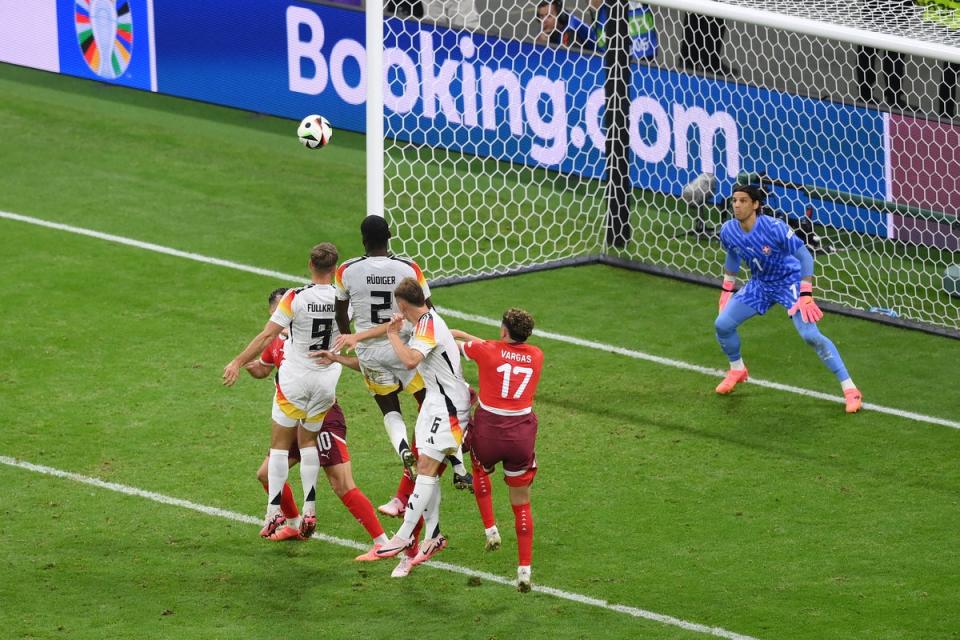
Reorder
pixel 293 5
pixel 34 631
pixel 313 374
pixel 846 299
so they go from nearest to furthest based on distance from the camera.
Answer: pixel 34 631, pixel 313 374, pixel 846 299, pixel 293 5

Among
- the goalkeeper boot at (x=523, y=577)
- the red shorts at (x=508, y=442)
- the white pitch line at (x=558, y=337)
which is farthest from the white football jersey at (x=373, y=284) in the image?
the white pitch line at (x=558, y=337)

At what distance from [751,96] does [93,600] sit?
1026cm

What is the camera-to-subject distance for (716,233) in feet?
55.4

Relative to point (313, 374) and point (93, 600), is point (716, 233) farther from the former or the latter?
point (93, 600)

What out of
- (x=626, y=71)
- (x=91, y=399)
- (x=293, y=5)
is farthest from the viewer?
(x=293, y=5)

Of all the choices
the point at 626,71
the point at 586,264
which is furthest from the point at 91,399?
the point at 626,71

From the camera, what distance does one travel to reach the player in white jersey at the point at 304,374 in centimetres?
962

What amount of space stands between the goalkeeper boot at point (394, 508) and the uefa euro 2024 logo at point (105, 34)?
1228 cm

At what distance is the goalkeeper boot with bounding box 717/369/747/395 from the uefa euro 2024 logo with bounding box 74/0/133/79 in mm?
11111

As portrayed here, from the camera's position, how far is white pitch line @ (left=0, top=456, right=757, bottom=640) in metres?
9.05

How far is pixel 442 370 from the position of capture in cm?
952

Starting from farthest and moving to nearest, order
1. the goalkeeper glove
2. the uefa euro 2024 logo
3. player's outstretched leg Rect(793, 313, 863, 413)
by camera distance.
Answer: the uefa euro 2024 logo
the goalkeeper glove
player's outstretched leg Rect(793, 313, 863, 413)

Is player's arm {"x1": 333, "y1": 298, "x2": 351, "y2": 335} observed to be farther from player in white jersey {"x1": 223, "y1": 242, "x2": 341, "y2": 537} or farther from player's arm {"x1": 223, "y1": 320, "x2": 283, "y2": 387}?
player's arm {"x1": 223, "y1": 320, "x2": 283, "y2": 387}

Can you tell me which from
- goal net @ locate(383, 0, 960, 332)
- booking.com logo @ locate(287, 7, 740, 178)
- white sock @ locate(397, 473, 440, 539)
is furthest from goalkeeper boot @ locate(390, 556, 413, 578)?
booking.com logo @ locate(287, 7, 740, 178)
